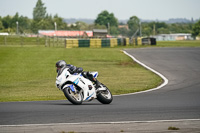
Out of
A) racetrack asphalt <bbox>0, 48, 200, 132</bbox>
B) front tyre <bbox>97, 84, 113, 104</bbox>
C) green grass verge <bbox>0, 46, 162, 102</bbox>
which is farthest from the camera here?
green grass verge <bbox>0, 46, 162, 102</bbox>

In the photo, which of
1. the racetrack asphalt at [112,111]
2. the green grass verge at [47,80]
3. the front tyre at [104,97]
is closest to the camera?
the racetrack asphalt at [112,111]

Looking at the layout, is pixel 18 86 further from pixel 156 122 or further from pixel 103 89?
pixel 156 122

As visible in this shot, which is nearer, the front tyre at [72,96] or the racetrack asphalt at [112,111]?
the racetrack asphalt at [112,111]

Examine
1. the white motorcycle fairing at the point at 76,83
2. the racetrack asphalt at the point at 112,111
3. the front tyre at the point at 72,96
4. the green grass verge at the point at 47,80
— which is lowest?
the green grass verge at the point at 47,80

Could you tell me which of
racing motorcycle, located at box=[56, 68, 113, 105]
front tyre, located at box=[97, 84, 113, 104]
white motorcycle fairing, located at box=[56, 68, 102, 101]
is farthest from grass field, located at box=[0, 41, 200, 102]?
white motorcycle fairing, located at box=[56, 68, 102, 101]

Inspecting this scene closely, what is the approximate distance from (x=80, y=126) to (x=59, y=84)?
10.8 ft

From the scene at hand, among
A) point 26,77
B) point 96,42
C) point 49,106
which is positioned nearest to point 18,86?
point 26,77

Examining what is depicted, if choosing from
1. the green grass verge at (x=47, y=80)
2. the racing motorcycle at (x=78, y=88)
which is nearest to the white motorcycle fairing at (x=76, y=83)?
the racing motorcycle at (x=78, y=88)

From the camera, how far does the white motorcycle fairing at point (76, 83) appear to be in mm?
12219

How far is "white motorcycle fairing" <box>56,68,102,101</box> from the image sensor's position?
12219mm

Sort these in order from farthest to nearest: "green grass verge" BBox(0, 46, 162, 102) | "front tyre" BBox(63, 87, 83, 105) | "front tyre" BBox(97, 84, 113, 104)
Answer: "green grass verge" BBox(0, 46, 162, 102), "front tyre" BBox(97, 84, 113, 104), "front tyre" BBox(63, 87, 83, 105)

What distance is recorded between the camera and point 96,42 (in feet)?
218

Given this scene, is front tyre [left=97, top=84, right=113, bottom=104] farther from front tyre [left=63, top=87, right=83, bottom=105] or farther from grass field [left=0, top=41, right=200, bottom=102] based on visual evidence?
grass field [left=0, top=41, right=200, bottom=102]

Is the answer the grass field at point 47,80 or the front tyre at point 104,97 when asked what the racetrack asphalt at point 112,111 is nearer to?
the front tyre at point 104,97
